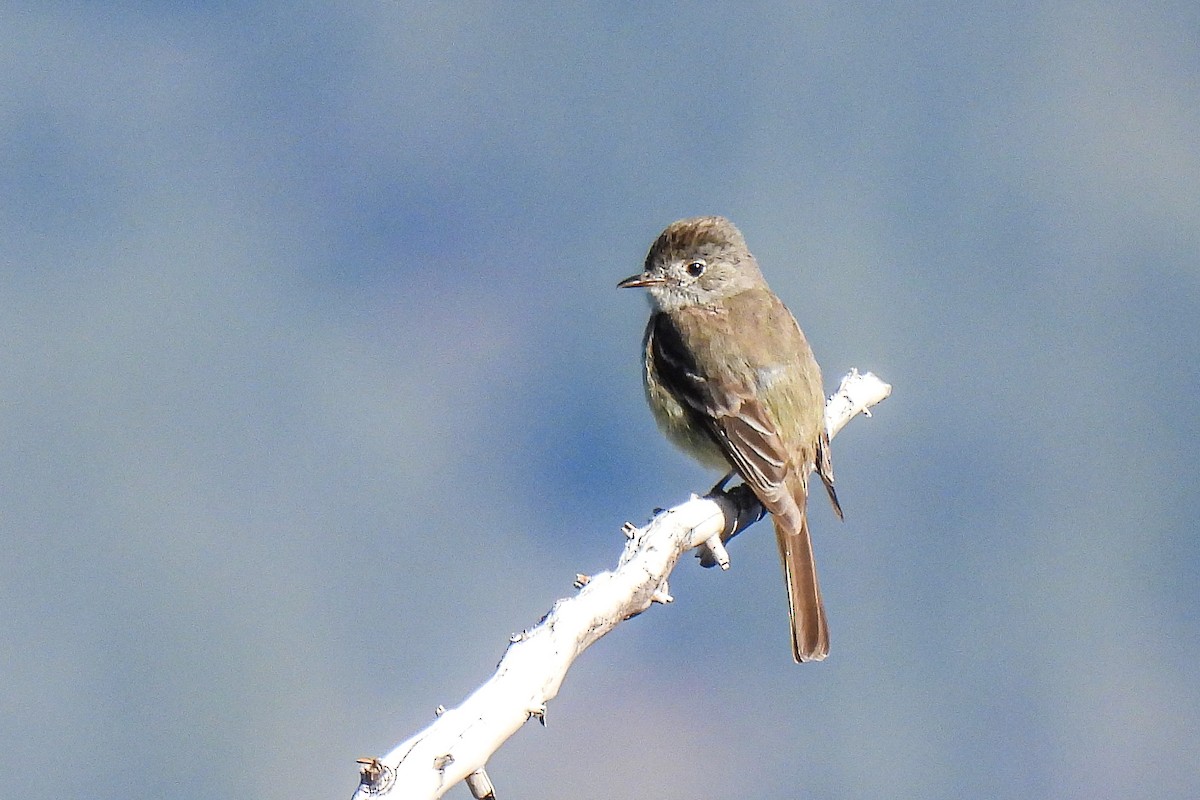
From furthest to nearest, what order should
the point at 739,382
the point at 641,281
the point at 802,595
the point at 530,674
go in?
the point at 641,281 → the point at 739,382 → the point at 802,595 → the point at 530,674

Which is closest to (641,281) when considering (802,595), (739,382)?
(739,382)

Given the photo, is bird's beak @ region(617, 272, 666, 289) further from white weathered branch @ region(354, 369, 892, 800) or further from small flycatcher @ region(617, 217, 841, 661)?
white weathered branch @ region(354, 369, 892, 800)

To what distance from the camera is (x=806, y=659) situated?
193 inches

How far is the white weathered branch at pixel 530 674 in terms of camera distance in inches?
105

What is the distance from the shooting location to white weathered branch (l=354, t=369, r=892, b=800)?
2660 millimetres

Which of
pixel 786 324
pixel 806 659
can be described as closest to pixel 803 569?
pixel 806 659

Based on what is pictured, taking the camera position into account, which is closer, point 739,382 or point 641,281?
point 739,382

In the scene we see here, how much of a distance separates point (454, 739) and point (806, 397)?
3.17 meters

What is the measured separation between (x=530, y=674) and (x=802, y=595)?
2281mm

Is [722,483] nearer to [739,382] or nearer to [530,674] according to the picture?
[739,382]

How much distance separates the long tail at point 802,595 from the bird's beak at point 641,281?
1612 millimetres

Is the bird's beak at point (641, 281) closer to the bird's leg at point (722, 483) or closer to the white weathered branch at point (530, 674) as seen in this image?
the bird's leg at point (722, 483)

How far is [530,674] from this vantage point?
2947 mm

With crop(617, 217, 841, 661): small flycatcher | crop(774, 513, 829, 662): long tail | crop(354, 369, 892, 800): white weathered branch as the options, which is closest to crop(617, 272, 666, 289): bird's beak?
crop(617, 217, 841, 661): small flycatcher
